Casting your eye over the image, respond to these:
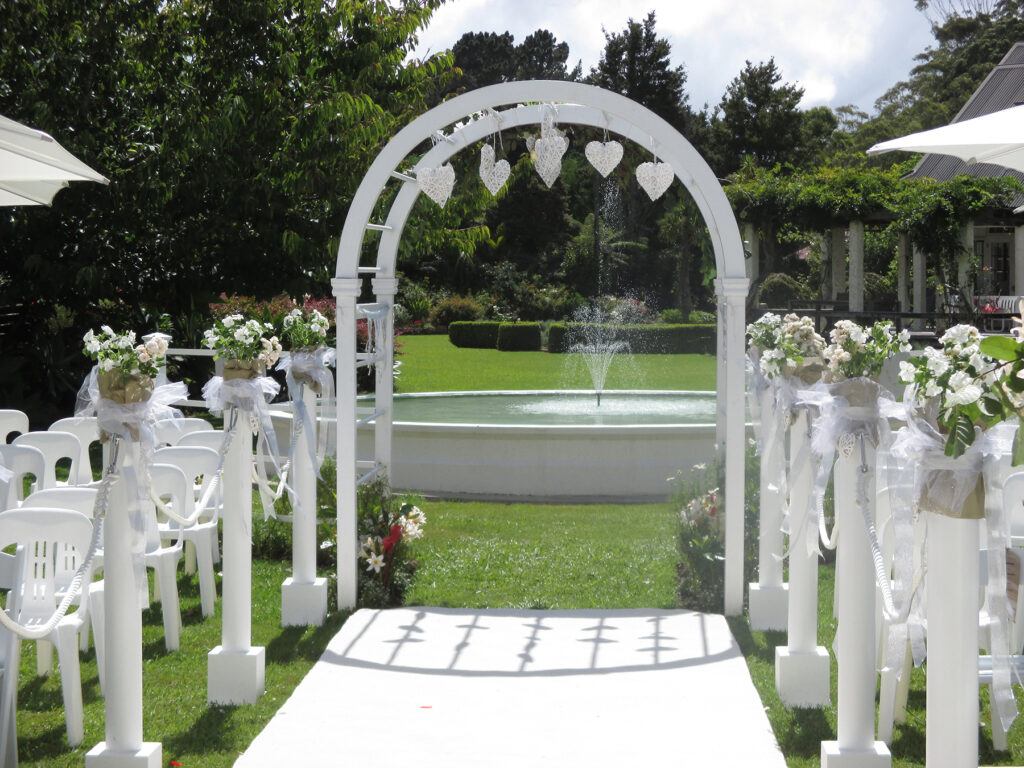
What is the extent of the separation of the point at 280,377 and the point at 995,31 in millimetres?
29564

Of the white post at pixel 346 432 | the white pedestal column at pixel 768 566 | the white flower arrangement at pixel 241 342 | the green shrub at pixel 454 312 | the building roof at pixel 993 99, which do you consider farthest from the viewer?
the green shrub at pixel 454 312

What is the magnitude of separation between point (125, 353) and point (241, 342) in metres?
1.03

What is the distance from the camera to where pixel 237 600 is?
4.22m

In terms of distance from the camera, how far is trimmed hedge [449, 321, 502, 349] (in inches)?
978

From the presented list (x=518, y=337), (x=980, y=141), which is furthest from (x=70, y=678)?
(x=518, y=337)

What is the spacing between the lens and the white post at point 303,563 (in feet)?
17.2

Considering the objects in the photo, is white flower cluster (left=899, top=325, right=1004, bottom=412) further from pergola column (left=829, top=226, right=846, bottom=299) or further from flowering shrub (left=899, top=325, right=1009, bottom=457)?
pergola column (left=829, top=226, right=846, bottom=299)

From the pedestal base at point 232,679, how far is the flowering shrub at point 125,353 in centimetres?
134

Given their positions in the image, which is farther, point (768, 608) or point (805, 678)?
point (768, 608)

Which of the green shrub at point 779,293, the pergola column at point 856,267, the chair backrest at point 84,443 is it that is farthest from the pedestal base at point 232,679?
the green shrub at point 779,293

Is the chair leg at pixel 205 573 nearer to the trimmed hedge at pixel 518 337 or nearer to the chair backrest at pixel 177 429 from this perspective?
the chair backrest at pixel 177 429

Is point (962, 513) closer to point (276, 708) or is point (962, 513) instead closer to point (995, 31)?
point (276, 708)

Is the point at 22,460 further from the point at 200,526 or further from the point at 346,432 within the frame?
the point at 346,432

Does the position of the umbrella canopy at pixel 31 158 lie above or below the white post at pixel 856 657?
above
